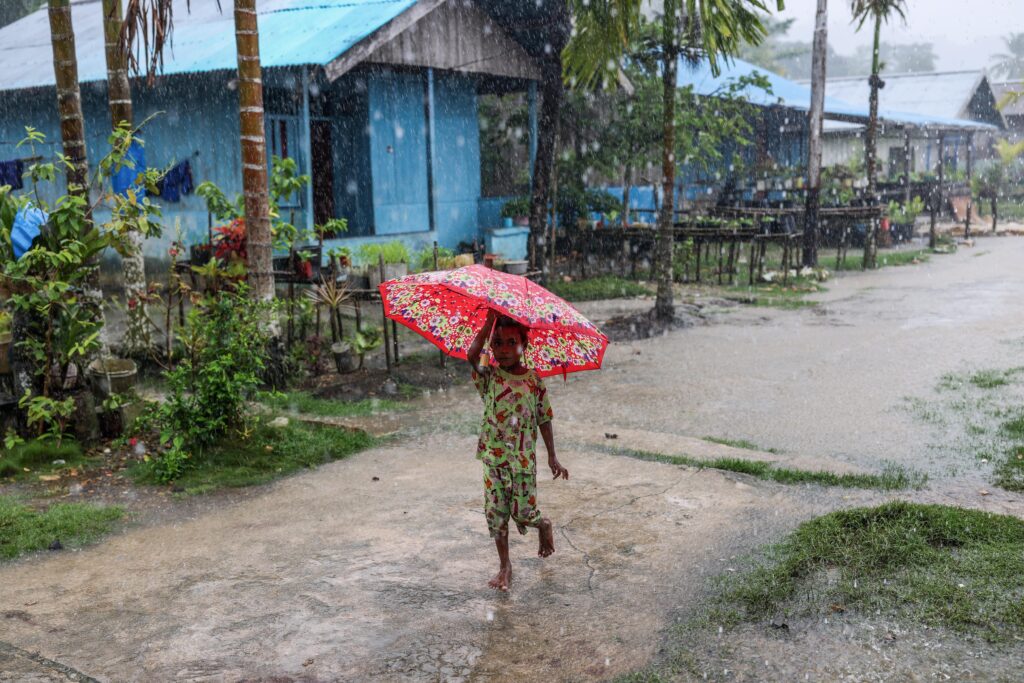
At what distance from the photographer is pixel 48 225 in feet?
21.9

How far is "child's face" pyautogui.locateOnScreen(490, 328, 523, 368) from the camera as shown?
4.47 metres

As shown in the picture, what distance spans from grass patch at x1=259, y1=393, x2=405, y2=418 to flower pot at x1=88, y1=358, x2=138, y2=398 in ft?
3.68

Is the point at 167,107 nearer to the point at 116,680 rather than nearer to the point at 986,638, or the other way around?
the point at 116,680

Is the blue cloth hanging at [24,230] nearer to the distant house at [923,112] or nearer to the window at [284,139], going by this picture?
the window at [284,139]

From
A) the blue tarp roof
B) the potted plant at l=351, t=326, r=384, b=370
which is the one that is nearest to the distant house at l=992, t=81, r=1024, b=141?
the blue tarp roof

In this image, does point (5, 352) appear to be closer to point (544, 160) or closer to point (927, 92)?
point (544, 160)

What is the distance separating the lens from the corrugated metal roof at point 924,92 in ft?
119

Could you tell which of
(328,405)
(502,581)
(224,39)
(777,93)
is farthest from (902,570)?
(777,93)

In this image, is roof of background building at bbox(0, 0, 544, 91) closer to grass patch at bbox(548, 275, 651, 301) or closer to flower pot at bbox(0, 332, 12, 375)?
grass patch at bbox(548, 275, 651, 301)

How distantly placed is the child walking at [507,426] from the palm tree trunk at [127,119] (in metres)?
5.54

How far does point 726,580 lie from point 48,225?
526 cm

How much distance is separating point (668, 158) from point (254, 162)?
19.4 ft

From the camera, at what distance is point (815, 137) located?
1878 centimetres

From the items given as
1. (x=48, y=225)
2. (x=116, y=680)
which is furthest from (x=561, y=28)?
(x=116, y=680)
